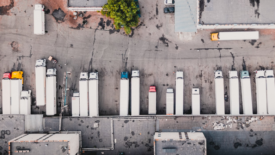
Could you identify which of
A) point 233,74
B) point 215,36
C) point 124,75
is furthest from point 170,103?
point 215,36

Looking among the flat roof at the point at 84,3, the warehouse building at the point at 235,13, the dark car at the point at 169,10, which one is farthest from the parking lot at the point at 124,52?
the warehouse building at the point at 235,13

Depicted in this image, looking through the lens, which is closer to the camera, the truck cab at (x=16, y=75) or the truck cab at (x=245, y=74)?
the truck cab at (x=245, y=74)

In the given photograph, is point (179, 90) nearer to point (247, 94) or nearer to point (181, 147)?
point (181, 147)

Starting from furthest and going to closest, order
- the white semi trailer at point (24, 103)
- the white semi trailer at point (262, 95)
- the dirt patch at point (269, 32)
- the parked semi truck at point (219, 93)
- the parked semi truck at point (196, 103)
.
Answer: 1. the white semi trailer at point (24, 103)
2. the dirt patch at point (269, 32)
3. the parked semi truck at point (196, 103)
4. the parked semi truck at point (219, 93)
5. the white semi trailer at point (262, 95)

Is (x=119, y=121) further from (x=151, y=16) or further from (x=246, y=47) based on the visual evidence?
(x=246, y=47)

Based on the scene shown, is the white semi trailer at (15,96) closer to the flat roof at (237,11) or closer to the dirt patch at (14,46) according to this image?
the dirt patch at (14,46)

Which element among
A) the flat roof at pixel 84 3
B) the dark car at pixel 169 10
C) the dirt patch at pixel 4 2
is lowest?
the dark car at pixel 169 10
